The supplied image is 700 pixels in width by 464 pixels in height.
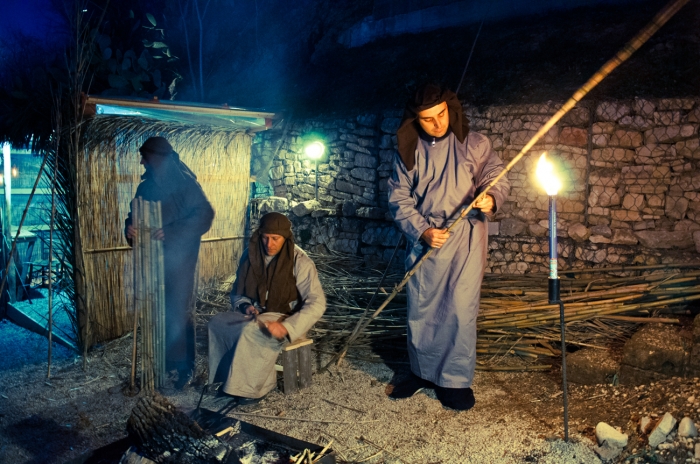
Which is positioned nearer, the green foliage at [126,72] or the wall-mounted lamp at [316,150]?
the wall-mounted lamp at [316,150]

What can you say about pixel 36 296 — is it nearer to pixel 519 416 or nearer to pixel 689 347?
pixel 519 416

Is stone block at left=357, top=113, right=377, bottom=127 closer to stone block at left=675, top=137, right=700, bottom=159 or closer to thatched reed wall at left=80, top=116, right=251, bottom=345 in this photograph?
thatched reed wall at left=80, top=116, right=251, bottom=345

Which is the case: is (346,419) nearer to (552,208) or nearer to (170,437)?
(170,437)

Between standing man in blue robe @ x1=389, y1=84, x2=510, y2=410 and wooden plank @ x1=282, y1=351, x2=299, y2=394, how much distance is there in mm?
969

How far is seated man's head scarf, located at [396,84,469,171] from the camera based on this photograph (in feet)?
12.3

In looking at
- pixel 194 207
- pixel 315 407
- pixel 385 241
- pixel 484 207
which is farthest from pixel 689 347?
pixel 385 241

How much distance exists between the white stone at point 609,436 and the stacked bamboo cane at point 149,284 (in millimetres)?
3143

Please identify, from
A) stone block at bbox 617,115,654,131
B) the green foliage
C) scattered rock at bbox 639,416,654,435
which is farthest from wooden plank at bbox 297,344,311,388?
the green foliage

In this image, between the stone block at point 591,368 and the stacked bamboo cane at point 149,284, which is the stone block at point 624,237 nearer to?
the stone block at point 591,368

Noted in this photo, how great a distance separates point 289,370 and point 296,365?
3.1 inches

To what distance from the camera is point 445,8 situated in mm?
10352

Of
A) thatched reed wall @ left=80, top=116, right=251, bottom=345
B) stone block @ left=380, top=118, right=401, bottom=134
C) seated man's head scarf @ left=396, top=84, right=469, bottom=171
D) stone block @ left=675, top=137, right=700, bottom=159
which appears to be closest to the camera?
seated man's head scarf @ left=396, top=84, right=469, bottom=171

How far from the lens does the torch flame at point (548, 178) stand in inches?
121

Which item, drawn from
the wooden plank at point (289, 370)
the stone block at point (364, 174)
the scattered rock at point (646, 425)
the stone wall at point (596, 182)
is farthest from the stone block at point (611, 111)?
the wooden plank at point (289, 370)
